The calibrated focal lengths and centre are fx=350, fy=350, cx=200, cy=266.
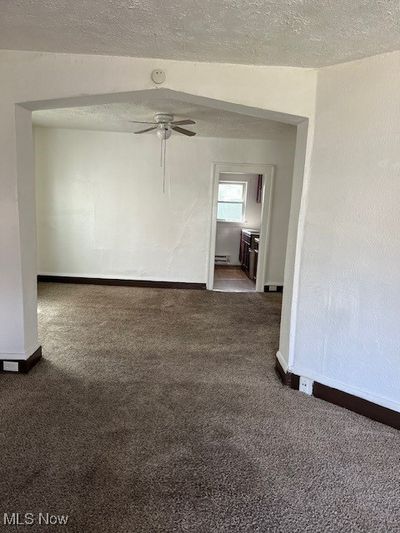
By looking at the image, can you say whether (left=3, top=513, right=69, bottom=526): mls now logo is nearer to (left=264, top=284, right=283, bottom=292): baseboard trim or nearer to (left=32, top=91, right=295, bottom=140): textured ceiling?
(left=32, top=91, right=295, bottom=140): textured ceiling

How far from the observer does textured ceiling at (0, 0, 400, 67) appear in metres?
1.65

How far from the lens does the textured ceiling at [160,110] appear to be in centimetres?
358

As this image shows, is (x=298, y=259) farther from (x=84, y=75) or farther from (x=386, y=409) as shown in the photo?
(x=84, y=75)

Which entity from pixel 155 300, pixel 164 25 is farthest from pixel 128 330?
pixel 164 25

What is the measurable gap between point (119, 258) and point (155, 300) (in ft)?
3.55

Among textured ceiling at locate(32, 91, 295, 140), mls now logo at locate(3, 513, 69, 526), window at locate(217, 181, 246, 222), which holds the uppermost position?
textured ceiling at locate(32, 91, 295, 140)

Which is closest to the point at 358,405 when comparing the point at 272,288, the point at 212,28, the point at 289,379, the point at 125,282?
the point at 289,379

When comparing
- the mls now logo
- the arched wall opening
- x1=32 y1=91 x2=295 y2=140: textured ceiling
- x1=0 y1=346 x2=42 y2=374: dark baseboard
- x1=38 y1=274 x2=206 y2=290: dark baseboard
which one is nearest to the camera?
the mls now logo

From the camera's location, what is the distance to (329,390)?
250 centimetres

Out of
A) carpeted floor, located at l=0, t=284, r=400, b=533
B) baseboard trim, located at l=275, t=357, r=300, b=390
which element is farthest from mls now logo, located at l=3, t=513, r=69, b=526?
baseboard trim, located at l=275, t=357, r=300, b=390

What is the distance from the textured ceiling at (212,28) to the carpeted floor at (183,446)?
2.27 m

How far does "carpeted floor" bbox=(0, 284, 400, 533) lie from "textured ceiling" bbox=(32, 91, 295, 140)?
2.37m

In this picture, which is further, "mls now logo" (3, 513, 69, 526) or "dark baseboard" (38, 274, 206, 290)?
"dark baseboard" (38, 274, 206, 290)

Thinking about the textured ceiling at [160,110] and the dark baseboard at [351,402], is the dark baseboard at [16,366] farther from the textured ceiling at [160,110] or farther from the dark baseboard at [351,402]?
the textured ceiling at [160,110]
